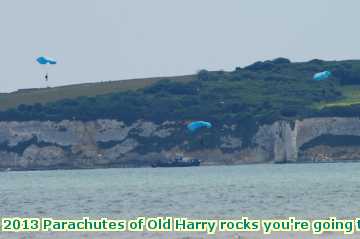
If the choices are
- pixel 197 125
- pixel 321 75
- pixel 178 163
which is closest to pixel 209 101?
pixel 321 75

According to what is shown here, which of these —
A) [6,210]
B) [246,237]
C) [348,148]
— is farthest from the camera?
[348,148]

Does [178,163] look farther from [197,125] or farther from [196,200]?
[196,200]

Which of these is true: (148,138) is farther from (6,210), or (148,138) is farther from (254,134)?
(6,210)

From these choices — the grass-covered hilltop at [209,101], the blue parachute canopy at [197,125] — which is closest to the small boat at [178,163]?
the blue parachute canopy at [197,125]

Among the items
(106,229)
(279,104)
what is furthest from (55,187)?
(279,104)

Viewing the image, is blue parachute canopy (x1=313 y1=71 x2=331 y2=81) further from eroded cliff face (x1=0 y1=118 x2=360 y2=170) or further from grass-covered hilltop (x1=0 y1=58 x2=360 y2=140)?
eroded cliff face (x1=0 y1=118 x2=360 y2=170)

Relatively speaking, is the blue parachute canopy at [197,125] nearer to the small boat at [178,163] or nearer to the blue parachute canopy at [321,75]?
the small boat at [178,163]
